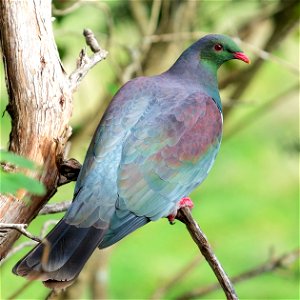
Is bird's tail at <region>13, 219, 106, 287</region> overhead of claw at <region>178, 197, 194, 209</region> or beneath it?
overhead

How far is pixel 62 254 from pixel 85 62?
712mm

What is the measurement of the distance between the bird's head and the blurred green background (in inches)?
13.9

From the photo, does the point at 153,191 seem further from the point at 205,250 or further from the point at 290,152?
the point at 290,152

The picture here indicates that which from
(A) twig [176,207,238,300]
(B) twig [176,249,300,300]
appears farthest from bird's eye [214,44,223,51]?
(A) twig [176,207,238,300]

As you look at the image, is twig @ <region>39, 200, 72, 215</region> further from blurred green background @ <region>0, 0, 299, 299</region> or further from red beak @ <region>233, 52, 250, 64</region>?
red beak @ <region>233, 52, 250, 64</region>

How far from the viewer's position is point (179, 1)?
4.98 meters

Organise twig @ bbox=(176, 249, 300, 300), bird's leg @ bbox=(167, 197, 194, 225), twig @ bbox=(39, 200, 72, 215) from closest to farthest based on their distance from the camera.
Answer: twig @ bbox=(39, 200, 72, 215), bird's leg @ bbox=(167, 197, 194, 225), twig @ bbox=(176, 249, 300, 300)

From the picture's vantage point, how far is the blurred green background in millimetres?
Answer: 4848

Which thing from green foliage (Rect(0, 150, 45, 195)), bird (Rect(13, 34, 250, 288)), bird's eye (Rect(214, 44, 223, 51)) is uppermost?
green foliage (Rect(0, 150, 45, 195))

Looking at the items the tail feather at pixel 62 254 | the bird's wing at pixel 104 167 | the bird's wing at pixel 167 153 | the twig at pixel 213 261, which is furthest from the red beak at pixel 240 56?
the tail feather at pixel 62 254

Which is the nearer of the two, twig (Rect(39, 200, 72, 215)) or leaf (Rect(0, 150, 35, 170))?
leaf (Rect(0, 150, 35, 170))

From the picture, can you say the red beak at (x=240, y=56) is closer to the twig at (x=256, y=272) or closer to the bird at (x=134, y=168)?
the bird at (x=134, y=168)

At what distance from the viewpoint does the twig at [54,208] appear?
10.5ft

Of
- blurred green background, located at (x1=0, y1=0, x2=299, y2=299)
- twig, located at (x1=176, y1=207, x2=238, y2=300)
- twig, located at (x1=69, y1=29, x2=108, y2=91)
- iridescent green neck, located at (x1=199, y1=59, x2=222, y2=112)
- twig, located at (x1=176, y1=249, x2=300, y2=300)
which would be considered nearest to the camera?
twig, located at (x1=176, y1=207, x2=238, y2=300)
